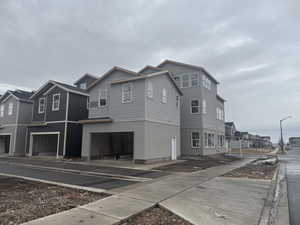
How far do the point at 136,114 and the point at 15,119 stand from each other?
16070 mm

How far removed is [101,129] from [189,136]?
10263 mm

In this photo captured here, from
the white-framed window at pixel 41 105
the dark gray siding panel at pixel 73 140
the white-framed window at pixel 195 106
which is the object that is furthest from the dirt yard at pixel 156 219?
the white-framed window at pixel 41 105

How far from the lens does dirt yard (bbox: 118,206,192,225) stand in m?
4.74

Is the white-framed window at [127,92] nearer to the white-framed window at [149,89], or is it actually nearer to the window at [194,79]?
the white-framed window at [149,89]

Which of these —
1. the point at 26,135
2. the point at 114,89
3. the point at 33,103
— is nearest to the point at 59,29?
the point at 114,89

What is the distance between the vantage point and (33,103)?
23625 millimetres

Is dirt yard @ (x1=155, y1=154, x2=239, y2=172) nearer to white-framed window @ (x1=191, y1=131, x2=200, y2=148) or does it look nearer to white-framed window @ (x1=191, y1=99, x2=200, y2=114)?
white-framed window @ (x1=191, y1=131, x2=200, y2=148)

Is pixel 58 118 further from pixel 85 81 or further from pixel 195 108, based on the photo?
pixel 195 108

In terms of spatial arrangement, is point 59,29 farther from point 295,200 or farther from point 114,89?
Answer: point 295,200

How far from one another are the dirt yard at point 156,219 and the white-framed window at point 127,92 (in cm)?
1202

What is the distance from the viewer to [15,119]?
23688mm

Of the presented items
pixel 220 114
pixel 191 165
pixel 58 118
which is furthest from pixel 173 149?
→ pixel 220 114

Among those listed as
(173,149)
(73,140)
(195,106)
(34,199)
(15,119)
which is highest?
(195,106)

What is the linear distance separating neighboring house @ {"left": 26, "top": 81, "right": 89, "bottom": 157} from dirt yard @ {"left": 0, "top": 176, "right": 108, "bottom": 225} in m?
11.5
